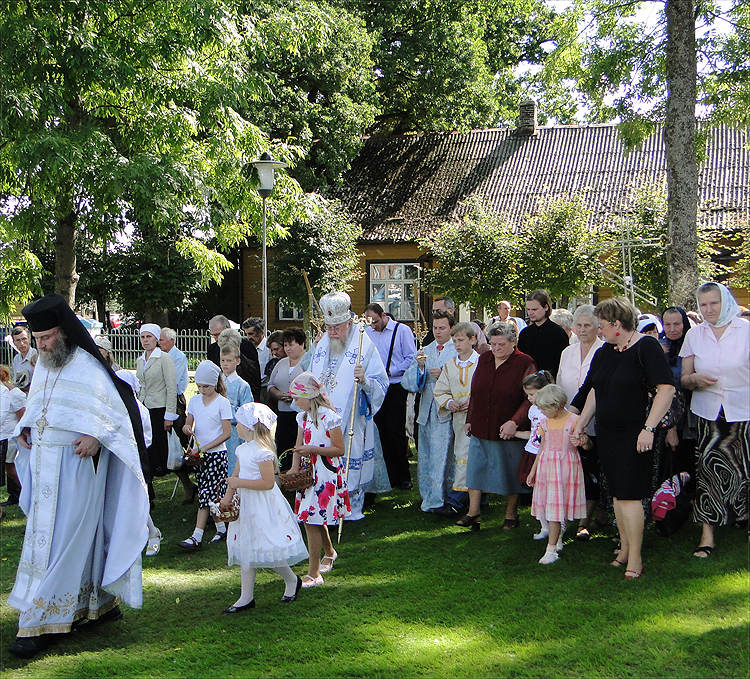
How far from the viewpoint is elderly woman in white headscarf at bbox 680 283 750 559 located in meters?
6.26

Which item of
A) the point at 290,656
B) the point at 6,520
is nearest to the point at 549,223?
the point at 6,520

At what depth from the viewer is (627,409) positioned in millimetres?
5812

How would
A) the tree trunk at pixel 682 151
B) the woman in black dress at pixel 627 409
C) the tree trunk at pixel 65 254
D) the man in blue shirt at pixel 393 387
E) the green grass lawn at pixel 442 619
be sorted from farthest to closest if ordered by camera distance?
1. the tree trunk at pixel 65 254
2. the tree trunk at pixel 682 151
3. the man in blue shirt at pixel 393 387
4. the woman in black dress at pixel 627 409
5. the green grass lawn at pixel 442 619

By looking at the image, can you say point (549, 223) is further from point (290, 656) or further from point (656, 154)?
point (290, 656)

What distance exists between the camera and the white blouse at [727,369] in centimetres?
624

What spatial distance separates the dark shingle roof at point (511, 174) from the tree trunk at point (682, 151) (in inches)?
592

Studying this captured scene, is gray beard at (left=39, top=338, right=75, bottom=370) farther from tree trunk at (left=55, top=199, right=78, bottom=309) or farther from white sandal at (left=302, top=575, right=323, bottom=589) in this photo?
tree trunk at (left=55, top=199, right=78, bottom=309)

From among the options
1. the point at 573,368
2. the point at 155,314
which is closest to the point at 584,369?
the point at 573,368

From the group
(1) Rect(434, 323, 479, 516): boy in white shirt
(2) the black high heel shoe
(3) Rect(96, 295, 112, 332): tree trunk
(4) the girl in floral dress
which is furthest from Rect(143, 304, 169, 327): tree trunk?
(4) the girl in floral dress

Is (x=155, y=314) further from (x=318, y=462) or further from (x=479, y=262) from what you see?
(x=318, y=462)

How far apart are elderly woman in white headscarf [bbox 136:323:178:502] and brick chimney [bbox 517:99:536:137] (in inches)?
892

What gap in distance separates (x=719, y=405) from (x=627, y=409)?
3.30 ft

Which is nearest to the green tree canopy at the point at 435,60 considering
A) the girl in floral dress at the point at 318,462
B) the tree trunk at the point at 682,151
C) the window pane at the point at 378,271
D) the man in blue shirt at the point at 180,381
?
the window pane at the point at 378,271

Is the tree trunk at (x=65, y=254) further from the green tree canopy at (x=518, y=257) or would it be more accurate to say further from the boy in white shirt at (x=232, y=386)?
the green tree canopy at (x=518, y=257)
